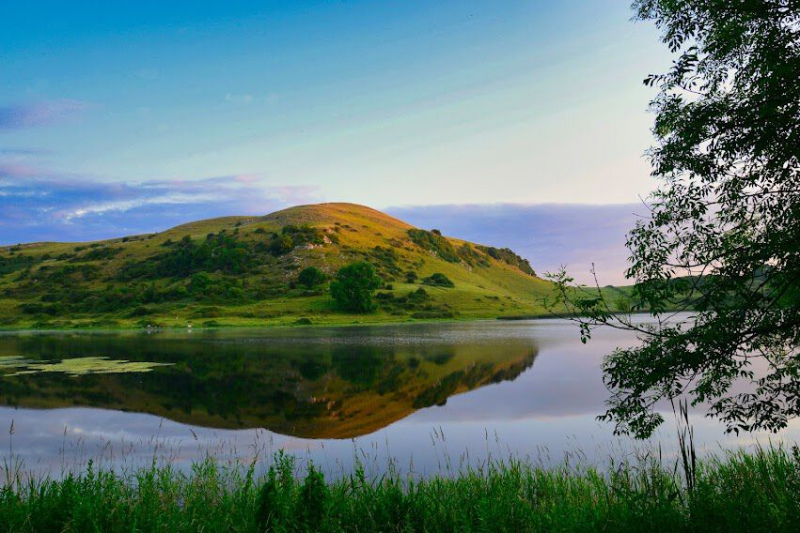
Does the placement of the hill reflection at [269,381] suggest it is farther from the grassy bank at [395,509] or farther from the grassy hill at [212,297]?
the grassy hill at [212,297]

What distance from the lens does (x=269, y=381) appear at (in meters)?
39.0

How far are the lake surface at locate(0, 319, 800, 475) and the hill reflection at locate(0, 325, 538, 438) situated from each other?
0.46 feet

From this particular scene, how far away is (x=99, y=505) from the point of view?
439 inches

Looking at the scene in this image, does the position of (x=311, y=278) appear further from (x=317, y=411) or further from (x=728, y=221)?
(x=728, y=221)

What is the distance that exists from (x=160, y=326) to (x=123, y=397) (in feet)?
312

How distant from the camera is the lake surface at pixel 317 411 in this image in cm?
2030

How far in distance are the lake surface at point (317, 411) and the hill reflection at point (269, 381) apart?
0.14 metres

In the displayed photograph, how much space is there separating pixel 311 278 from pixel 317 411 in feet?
470

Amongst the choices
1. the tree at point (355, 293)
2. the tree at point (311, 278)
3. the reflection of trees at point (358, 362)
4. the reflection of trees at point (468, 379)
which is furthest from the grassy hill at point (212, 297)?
the reflection of trees at point (468, 379)

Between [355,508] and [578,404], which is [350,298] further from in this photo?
[355,508]

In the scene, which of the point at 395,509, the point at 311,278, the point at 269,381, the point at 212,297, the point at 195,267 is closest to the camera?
the point at 395,509

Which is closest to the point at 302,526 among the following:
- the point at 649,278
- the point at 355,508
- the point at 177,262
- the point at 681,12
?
the point at 355,508

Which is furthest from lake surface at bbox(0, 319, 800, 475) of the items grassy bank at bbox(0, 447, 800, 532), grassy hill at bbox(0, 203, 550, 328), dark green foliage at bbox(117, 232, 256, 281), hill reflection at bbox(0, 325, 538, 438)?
dark green foliage at bbox(117, 232, 256, 281)

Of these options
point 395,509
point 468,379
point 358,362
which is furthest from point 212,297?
point 395,509
